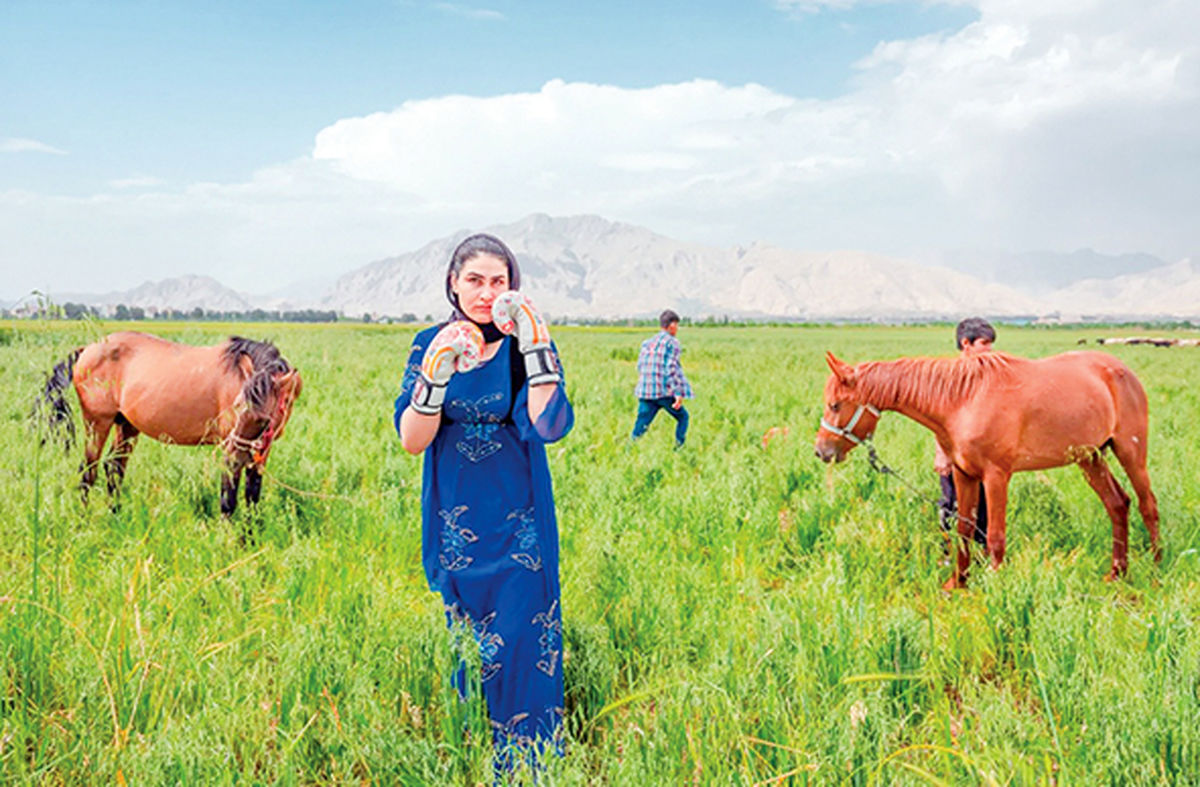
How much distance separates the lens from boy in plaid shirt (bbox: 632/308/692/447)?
932 centimetres

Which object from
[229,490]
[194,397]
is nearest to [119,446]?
[194,397]

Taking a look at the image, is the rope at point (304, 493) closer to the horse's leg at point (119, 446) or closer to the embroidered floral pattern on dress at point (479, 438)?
the horse's leg at point (119, 446)

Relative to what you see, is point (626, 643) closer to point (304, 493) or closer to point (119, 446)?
point (304, 493)

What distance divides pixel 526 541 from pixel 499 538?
0.32 feet

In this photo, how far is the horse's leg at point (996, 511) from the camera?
4.36 meters

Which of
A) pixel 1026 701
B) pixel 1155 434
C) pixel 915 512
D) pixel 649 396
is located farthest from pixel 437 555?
pixel 1155 434

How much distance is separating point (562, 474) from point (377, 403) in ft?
21.6

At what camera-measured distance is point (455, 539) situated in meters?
2.65

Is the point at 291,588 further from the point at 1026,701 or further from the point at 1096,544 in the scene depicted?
the point at 1096,544

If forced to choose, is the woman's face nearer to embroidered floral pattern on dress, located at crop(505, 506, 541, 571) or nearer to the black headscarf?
Result: the black headscarf

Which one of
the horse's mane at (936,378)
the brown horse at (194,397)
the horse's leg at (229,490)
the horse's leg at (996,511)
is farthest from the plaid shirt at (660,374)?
the horse's leg at (229,490)

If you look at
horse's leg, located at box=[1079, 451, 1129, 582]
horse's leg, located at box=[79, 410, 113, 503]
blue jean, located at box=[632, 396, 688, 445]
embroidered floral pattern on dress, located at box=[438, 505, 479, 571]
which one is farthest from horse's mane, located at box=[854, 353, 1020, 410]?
horse's leg, located at box=[79, 410, 113, 503]

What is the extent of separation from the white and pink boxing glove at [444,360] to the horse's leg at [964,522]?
3.47 m

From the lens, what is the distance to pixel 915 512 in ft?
18.0
